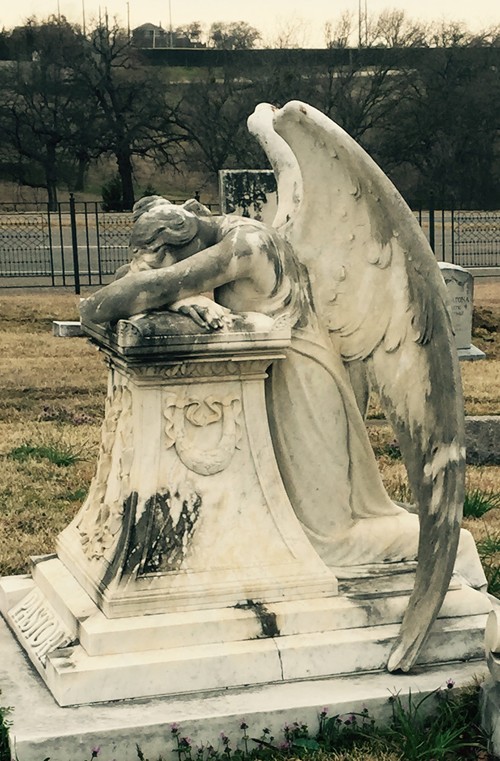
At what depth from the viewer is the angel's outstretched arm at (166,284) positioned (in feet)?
13.0

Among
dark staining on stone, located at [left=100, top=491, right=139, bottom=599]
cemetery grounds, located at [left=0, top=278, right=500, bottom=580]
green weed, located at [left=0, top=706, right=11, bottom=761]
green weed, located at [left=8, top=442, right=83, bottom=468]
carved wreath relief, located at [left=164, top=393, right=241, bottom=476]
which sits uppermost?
carved wreath relief, located at [left=164, top=393, right=241, bottom=476]

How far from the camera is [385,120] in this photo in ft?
124

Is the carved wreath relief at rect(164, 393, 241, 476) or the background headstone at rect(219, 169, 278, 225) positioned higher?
the background headstone at rect(219, 169, 278, 225)

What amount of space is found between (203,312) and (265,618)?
0.99 meters

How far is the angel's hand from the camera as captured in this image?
12.9ft

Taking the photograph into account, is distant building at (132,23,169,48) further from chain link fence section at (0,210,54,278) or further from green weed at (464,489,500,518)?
green weed at (464,489,500,518)

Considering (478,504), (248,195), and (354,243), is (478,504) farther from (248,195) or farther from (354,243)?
(248,195)

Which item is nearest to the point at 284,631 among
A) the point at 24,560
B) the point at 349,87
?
the point at 24,560

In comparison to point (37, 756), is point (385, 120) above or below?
above

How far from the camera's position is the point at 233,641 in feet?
13.0

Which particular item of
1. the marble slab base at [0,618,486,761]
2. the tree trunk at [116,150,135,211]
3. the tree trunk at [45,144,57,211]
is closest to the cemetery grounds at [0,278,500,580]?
the marble slab base at [0,618,486,761]

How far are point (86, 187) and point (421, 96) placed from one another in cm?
1062

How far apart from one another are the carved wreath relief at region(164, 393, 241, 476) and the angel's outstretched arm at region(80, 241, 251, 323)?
0.31 m

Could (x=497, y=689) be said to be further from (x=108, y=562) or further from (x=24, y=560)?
(x=24, y=560)
